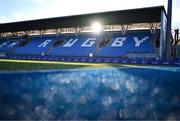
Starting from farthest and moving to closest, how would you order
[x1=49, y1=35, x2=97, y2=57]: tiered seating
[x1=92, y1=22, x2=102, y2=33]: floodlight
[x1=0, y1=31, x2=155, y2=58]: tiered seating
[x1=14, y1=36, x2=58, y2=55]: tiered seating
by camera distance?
[x1=14, y1=36, x2=58, y2=55]: tiered seating
[x1=92, y1=22, x2=102, y2=33]: floodlight
[x1=49, y1=35, x2=97, y2=57]: tiered seating
[x1=0, y1=31, x2=155, y2=58]: tiered seating

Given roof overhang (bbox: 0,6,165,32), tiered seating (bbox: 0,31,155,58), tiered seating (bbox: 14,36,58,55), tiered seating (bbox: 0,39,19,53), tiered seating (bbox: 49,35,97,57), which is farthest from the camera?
tiered seating (bbox: 0,39,19,53)

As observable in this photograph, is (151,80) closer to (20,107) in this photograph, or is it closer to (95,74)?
(95,74)

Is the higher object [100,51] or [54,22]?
[54,22]

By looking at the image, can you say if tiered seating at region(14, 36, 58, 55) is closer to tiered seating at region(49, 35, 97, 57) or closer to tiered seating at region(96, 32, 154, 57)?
tiered seating at region(49, 35, 97, 57)

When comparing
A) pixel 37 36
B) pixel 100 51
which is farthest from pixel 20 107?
pixel 37 36

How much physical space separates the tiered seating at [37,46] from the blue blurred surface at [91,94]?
1473 inches

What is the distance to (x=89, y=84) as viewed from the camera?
777cm

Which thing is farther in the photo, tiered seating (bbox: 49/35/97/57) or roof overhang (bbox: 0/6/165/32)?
tiered seating (bbox: 49/35/97/57)

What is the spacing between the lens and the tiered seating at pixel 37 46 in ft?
151

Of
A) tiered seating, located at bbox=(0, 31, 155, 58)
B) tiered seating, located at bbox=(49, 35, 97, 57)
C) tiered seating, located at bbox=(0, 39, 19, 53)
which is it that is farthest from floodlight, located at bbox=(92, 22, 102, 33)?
tiered seating, located at bbox=(0, 39, 19, 53)

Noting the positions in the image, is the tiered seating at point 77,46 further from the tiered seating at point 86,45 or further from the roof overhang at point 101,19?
the roof overhang at point 101,19

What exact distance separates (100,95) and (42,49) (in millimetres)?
39010

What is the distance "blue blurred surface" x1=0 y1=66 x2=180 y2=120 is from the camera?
6.52 metres

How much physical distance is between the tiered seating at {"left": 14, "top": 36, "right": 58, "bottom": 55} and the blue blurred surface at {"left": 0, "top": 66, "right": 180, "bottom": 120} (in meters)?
37.4
